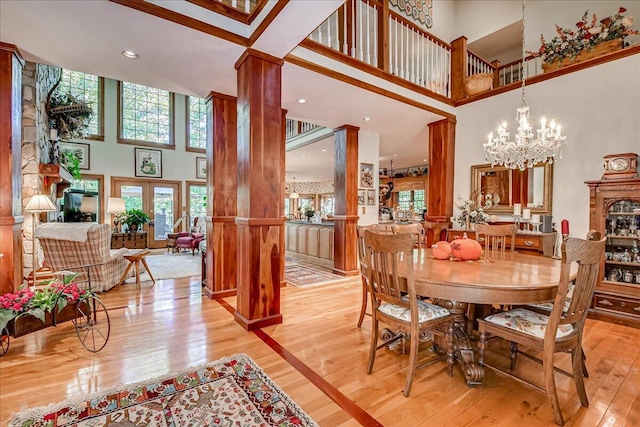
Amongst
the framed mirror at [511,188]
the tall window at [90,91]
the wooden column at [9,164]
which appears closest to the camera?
the wooden column at [9,164]

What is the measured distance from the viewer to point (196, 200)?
9.19m

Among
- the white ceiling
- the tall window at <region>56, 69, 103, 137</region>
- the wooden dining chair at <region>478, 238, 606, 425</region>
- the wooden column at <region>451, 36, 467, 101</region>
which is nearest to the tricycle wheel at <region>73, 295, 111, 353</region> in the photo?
the white ceiling

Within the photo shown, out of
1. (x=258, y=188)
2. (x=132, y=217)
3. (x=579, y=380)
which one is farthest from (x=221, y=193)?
(x=132, y=217)

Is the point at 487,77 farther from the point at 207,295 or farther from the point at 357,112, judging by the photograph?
the point at 207,295

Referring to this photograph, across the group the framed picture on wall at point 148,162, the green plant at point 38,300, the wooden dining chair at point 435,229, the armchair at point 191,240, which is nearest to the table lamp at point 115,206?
the armchair at point 191,240

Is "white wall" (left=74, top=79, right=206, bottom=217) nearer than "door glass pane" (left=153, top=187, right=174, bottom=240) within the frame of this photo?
Yes

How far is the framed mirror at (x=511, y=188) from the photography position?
12.2 feet

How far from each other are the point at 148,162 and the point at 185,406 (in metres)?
8.23

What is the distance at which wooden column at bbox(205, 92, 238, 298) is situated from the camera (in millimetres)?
3605

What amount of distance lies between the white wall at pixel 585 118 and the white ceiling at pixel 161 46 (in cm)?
177

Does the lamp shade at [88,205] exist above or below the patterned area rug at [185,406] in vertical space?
above

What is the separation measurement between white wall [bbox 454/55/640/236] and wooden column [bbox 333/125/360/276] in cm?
235

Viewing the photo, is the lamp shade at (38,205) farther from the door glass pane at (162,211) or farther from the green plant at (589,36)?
the green plant at (589,36)

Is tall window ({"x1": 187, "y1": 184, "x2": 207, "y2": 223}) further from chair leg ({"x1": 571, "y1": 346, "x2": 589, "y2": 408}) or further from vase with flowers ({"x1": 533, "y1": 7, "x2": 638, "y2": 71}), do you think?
chair leg ({"x1": 571, "y1": 346, "x2": 589, "y2": 408})
